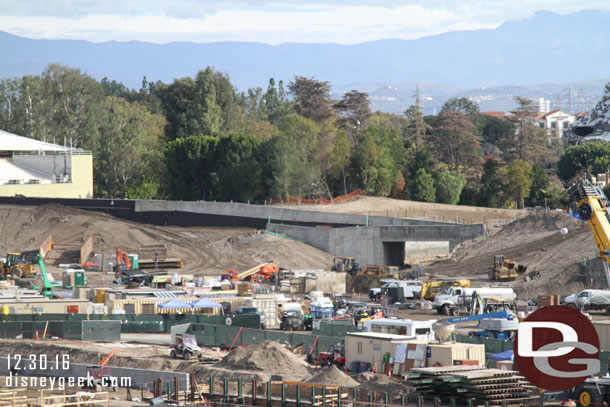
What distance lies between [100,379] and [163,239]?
41717 millimetres

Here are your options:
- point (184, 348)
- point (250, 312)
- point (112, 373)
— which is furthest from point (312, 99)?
point (112, 373)

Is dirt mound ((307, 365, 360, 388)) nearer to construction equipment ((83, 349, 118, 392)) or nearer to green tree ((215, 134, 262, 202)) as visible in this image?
construction equipment ((83, 349, 118, 392))

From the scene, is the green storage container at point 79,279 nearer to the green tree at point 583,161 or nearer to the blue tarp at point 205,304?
the blue tarp at point 205,304

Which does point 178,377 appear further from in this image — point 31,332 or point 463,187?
point 463,187

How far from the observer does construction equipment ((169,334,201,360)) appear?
1305 inches

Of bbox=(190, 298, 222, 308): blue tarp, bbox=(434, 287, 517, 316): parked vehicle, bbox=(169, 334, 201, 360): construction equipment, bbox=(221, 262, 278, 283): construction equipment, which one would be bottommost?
bbox=(221, 262, 278, 283): construction equipment

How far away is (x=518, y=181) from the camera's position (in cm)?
8894

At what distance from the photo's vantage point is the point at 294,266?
65.2 m

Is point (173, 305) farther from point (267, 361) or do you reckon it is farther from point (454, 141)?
point (454, 141)

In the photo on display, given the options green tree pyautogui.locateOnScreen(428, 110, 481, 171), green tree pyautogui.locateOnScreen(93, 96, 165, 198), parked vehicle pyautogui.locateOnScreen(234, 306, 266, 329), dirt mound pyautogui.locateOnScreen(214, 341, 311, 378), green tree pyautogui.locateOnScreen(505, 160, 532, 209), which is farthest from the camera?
green tree pyautogui.locateOnScreen(428, 110, 481, 171)

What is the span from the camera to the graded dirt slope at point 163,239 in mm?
66750

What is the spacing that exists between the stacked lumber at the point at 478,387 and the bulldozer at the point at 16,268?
37857 mm

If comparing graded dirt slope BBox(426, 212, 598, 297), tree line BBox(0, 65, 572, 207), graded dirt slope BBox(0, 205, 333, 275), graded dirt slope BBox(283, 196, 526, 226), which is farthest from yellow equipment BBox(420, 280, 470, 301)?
tree line BBox(0, 65, 572, 207)

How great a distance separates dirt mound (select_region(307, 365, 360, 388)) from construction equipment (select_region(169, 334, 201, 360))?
23.6ft
